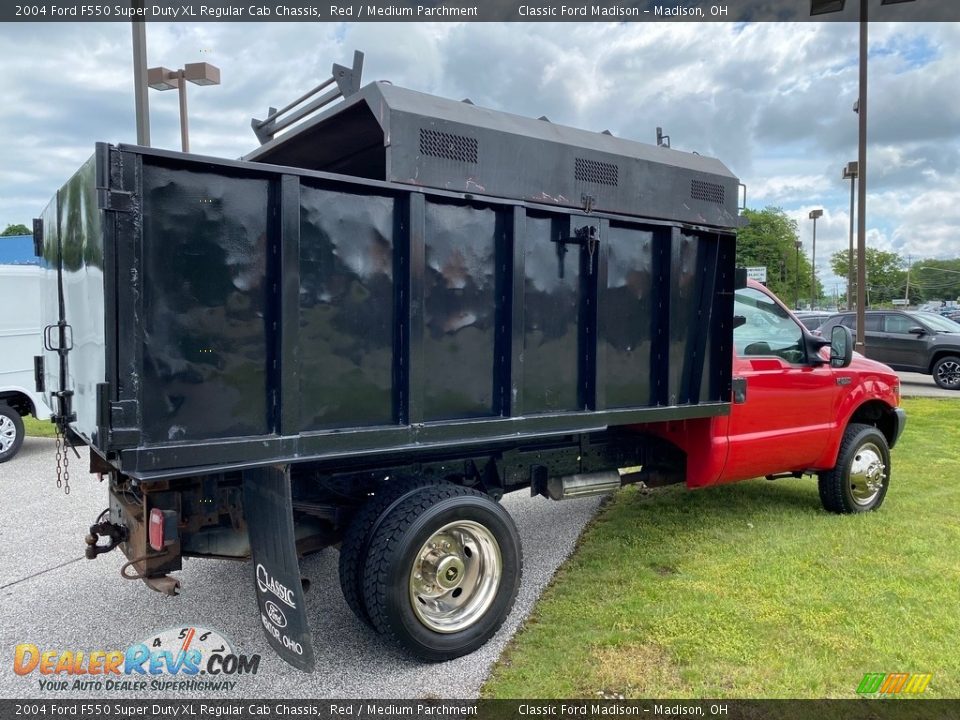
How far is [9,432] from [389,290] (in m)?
7.73

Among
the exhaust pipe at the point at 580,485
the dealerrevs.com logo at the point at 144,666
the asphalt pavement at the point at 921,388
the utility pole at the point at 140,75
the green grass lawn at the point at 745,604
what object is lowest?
the dealerrevs.com logo at the point at 144,666

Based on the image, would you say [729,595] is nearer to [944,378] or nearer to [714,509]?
[714,509]

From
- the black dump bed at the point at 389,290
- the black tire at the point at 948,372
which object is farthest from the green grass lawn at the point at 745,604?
the black tire at the point at 948,372

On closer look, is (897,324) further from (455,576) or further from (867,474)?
(455,576)

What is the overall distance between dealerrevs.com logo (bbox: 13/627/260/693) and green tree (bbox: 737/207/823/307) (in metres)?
57.5

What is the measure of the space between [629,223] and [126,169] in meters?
2.76

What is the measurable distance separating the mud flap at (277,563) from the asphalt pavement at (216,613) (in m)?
0.35

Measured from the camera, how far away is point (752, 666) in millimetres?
3469

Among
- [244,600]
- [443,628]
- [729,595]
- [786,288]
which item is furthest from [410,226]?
[786,288]

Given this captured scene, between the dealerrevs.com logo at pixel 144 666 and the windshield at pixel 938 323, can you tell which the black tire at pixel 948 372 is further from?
the dealerrevs.com logo at pixel 144 666

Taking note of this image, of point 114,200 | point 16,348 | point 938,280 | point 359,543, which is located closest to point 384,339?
point 359,543

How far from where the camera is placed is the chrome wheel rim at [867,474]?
592 cm

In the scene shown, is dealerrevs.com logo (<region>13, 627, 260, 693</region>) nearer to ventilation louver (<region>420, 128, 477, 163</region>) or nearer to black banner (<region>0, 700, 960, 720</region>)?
black banner (<region>0, 700, 960, 720</region>)

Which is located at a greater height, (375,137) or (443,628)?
(375,137)
